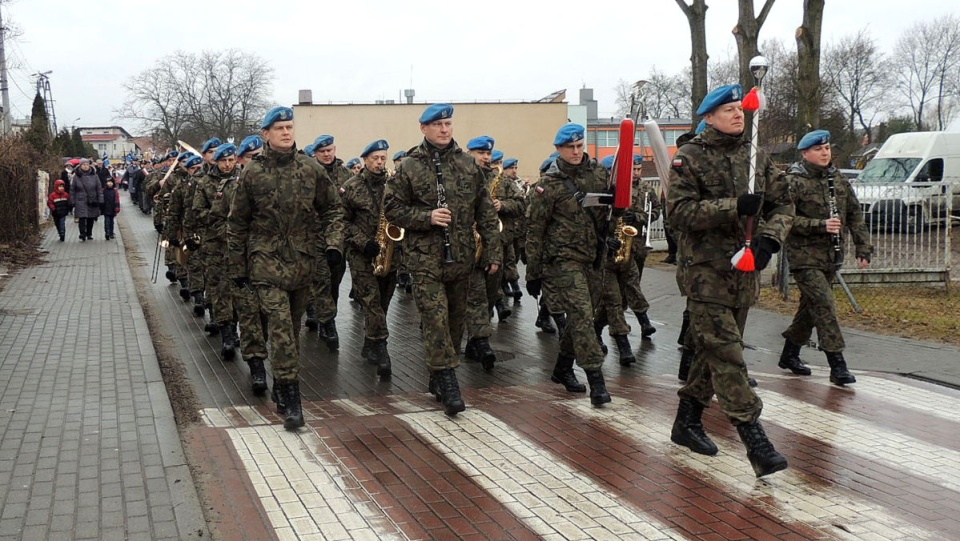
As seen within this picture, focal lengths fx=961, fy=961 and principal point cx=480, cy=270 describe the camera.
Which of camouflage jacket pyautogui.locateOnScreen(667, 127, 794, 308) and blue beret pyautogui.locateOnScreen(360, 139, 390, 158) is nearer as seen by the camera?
camouflage jacket pyautogui.locateOnScreen(667, 127, 794, 308)

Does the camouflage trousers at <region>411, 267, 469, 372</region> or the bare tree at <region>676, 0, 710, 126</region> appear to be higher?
the bare tree at <region>676, 0, 710, 126</region>

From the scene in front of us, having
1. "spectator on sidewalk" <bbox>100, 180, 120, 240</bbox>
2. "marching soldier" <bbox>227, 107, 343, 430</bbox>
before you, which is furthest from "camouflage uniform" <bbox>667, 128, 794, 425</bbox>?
"spectator on sidewalk" <bbox>100, 180, 120, 240</bbox>

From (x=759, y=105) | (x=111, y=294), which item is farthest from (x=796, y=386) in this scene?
(x=111, y=294)

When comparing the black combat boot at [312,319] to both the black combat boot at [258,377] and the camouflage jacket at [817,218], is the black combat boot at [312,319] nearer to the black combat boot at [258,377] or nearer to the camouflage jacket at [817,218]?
the black combat boot at [258,377]

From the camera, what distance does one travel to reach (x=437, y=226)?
7.02 m

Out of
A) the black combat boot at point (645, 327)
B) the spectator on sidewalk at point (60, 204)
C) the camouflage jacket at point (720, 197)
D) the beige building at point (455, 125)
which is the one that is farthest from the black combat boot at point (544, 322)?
the beige building at point (455, 125)

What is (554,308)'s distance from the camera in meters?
8.20

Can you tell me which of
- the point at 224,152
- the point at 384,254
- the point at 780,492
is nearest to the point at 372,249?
the point at 384,254

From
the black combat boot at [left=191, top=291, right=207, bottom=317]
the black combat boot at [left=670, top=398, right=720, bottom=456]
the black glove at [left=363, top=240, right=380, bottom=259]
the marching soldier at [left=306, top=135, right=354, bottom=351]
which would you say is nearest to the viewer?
the black combat boot at [left=670, top=398, right=720, bottom=456]

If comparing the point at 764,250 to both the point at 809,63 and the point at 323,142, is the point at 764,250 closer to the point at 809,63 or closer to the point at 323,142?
the point at 323,142

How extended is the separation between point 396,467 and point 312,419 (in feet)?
4.49

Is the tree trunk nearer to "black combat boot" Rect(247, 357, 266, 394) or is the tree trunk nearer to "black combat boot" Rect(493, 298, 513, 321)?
"black combat boot" Rect(493, 298, 513, 321)

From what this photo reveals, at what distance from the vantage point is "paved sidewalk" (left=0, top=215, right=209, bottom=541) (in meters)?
4.91

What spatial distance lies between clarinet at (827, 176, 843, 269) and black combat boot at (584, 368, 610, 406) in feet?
8.42
